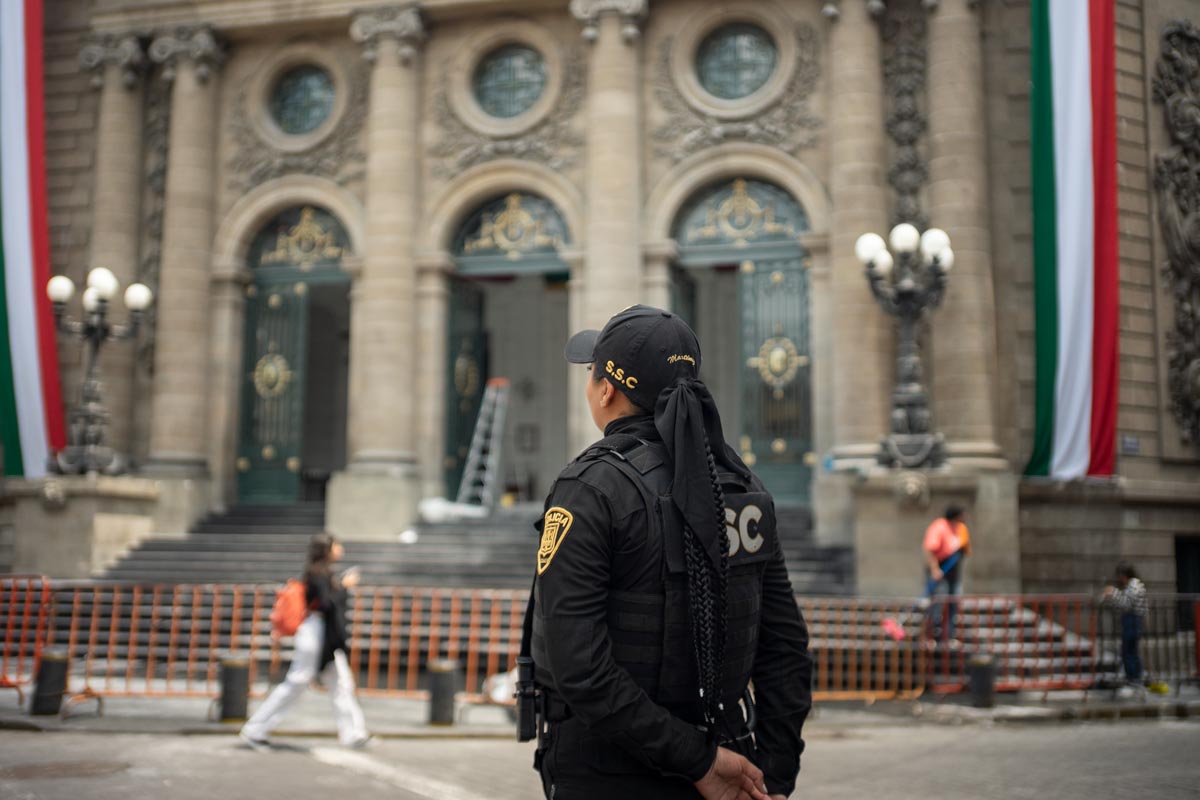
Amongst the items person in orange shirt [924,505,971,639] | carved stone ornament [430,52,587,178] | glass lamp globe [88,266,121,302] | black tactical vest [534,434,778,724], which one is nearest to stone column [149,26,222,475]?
glass lamp globe [88,266,121,302]

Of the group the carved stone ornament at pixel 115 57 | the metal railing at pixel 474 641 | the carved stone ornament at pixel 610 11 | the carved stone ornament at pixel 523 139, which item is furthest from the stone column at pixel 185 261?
the carved stone ornament at pixel 610 11

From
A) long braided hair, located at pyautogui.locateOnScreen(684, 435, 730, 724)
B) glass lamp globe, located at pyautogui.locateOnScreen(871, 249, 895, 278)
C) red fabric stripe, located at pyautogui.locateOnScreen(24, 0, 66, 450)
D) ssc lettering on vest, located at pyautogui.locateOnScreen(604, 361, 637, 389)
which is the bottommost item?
long braided hair, located at pyautogui.locateOnScreen(684, 435, 730, 724)

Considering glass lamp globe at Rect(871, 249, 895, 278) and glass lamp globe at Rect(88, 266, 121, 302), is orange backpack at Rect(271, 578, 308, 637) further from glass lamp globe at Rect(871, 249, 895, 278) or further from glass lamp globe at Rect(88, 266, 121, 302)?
glass lamp globe at Rect(88, 266, 121, 302)

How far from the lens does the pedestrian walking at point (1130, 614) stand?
13.3 m

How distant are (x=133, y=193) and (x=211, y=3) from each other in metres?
3.75

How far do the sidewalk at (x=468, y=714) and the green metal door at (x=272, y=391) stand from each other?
8.88 meters

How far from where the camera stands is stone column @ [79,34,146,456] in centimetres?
2123

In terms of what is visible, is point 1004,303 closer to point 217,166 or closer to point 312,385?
point 217,166

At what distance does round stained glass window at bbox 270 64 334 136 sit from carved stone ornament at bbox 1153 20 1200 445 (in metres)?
14.4

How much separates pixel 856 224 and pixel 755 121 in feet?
8.97

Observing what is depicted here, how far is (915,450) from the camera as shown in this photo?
15453mm

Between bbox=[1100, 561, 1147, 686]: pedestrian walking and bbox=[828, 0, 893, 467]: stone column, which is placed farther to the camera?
bbox=[828, 0, 893, 467]: stone column

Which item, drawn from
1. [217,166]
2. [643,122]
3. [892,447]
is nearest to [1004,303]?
[892,447]

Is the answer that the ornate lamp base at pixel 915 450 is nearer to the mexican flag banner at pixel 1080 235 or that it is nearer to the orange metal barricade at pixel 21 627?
the mexican flag banner at pixel 1080 235
